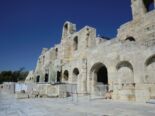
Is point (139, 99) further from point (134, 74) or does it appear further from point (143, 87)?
point (134, 74)

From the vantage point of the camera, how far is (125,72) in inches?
500

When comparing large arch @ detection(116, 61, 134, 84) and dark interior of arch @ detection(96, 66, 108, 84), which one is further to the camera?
dark interior of arch @ detection(96, 66, 108, 84)

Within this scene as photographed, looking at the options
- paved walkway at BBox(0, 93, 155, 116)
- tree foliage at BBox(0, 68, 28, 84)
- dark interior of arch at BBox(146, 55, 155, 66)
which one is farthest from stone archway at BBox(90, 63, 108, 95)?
tree foliage at BBox(0, 68, 28, 84)

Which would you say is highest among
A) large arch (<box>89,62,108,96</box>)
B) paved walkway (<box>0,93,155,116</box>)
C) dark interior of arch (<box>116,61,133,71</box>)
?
dark interior of arch (<box>116,61,133,71</box>)

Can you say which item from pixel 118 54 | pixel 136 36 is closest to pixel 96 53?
pixel 118 54

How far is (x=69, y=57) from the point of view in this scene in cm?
2448

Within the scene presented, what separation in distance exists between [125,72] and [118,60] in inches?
48.2

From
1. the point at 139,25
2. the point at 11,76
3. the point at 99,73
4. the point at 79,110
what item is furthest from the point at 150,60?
the point at 11,76

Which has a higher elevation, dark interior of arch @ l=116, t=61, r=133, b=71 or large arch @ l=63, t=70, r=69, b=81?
dark interior of arch @ l=116, t=61, r=133, b=71

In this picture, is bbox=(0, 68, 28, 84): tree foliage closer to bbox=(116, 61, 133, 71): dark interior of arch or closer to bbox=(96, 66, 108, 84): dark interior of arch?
bbox=(96, 66, 108, 84): dark interior of arch

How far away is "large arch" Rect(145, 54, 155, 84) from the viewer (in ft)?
37.0

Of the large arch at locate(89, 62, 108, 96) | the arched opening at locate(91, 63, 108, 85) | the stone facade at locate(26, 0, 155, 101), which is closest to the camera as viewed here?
the stone facade at locate(26, 0, 155, 101)

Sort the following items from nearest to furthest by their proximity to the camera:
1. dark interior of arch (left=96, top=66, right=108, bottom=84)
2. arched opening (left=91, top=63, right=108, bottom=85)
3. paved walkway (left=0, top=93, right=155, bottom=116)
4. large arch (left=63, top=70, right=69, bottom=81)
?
1. paved walkway (left=0, top=93, right=155, bottom=116)
2. arched opening (left=91, top=63, right=108, bottom=85)
3. dark interior of arch (left=96, top=66, right=108, bottom=84)
4. large arch (left=63, top=70, right=69, bottom=81)

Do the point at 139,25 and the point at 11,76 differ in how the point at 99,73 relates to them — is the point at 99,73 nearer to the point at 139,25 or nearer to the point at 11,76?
the point at 139,25
